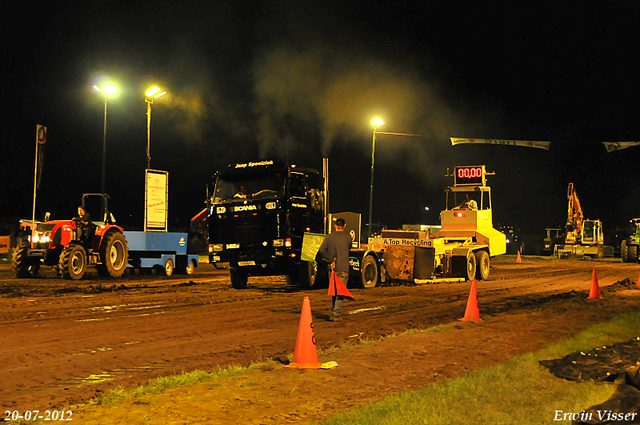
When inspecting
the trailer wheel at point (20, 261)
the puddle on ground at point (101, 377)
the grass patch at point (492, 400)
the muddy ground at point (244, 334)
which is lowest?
the puddle on ground at point (101, 377)

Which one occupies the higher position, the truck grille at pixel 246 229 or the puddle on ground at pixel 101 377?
the truck grille at pixel 246 229

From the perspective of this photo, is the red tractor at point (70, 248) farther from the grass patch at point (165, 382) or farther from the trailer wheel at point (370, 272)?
the grass patch at point (165, 382)

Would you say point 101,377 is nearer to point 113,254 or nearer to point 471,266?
point 113,254

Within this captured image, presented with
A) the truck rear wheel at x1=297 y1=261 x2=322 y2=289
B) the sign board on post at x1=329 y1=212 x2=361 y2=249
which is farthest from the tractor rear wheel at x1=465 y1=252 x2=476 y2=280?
the truck rear wheel at x1=297 y1=261 x2=322 y2=289

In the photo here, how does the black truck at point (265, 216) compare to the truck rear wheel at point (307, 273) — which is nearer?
the black truck at point (265, 216)

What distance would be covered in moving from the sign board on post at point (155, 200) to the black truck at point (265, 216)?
720cm

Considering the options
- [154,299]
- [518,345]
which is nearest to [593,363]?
[518,345]

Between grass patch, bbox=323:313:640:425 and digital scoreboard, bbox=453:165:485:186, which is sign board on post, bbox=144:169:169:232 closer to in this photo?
digital scoreboard, bbox=453:165:485:186

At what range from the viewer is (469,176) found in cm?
2452

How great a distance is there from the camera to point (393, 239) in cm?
2062

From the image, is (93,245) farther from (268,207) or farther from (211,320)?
(211,320)

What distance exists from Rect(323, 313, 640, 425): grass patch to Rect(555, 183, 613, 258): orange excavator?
46.4 metres

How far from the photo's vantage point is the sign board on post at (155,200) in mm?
23844

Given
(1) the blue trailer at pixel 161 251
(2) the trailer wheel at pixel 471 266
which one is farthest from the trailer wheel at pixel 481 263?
(1) the blue trailer at pixel 161 251
